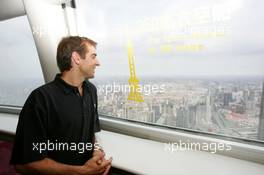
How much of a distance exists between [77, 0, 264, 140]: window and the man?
1.33 feet

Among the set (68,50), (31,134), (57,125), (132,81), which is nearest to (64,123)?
(57,125)

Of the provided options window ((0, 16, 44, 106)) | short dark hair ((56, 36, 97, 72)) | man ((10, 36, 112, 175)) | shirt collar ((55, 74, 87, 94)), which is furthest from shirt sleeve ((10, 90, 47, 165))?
window ((0, 16, 44, 106))

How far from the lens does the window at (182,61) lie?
1.28m

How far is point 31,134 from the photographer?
1.11m

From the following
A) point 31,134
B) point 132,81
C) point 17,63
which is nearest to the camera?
point 31,134

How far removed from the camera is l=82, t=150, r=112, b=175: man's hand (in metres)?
1.24

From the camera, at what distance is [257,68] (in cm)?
124

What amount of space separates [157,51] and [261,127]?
2.71 ft

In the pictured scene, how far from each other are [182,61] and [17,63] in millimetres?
2101

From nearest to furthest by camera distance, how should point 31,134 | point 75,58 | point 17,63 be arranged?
point 31,134 → point 75,58 → point 17,63

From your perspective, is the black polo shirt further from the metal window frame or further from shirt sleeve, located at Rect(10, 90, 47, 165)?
the metal window frame

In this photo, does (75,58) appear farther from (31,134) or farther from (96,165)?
(96,165)

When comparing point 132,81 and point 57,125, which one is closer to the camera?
point 57,125

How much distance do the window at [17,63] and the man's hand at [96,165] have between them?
4.71 feet
